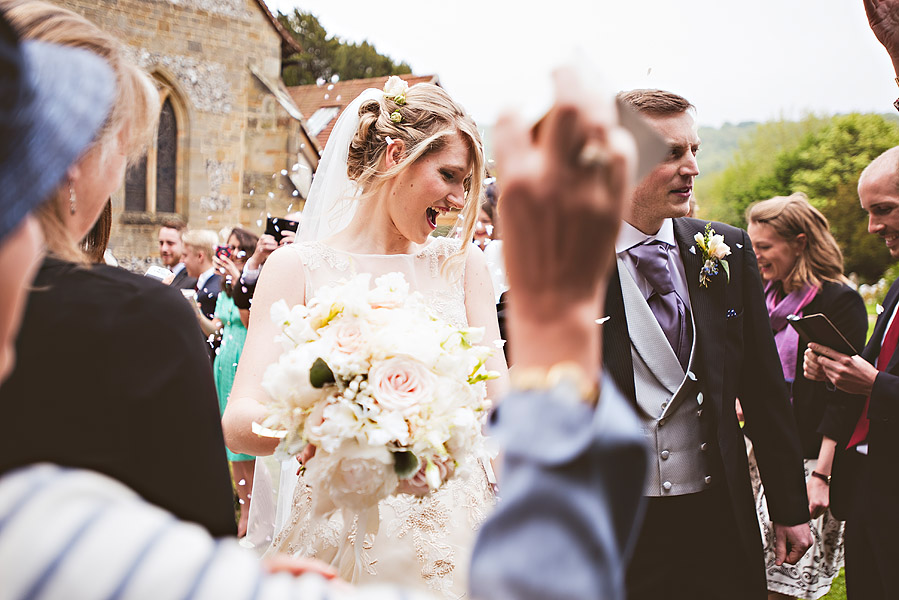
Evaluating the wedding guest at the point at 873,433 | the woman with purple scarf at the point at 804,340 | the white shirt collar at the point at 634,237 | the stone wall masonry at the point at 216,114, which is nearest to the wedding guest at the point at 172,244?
the woman with purple scarf at the point at 804,340

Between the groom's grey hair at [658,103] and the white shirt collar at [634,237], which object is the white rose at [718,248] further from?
the groom's grey hair at [658,103]

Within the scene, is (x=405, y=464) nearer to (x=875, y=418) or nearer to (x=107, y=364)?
(x=107, y=364)

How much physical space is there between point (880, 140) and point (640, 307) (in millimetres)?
51179

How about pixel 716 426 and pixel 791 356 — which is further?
pixel 791 356

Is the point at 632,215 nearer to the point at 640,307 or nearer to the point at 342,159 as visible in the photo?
the point at 640,307

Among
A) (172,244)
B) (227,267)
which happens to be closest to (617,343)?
(227,267)

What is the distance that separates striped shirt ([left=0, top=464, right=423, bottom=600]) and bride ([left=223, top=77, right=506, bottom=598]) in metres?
1.41

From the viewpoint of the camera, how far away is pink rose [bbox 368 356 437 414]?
5.84ft

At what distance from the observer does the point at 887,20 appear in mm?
2725

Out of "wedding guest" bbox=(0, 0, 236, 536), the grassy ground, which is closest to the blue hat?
"wedding guest" bbox=(0, 0, 236, 536)

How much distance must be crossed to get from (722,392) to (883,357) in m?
1.26

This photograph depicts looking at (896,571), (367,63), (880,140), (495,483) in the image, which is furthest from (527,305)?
(880,140)

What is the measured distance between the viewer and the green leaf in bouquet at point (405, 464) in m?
1.82

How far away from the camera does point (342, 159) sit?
10.9 ft
